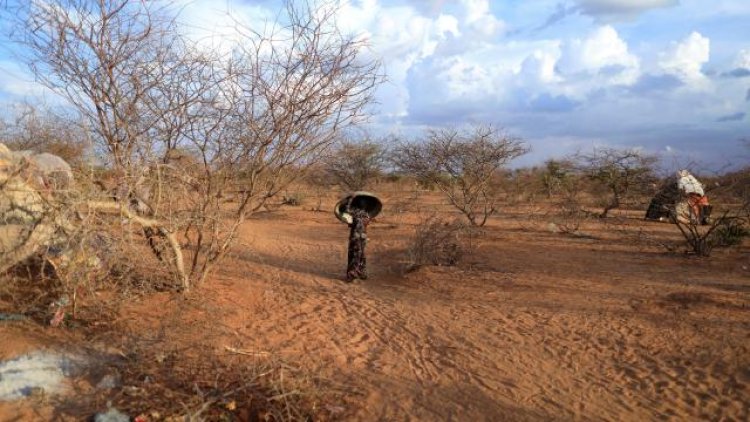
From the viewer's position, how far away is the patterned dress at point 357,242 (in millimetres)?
8742

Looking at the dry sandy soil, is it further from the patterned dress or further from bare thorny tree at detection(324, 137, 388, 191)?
bare thorny tree at detection(324, 137, 388, 191)

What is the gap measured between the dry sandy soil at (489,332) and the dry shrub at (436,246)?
29cm

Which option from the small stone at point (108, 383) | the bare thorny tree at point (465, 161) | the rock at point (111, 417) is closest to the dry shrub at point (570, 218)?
the bare thorny tree at point (465, 161)

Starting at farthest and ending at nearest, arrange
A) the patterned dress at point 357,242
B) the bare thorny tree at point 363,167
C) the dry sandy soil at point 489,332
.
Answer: the bare thorny tree at point 363,167 < the patterned dress at point 357,242 < the dry sandy soil at point 489,332

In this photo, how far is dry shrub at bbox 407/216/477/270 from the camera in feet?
31.2

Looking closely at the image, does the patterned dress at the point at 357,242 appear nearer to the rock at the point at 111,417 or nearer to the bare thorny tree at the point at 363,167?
the rock at the point at 111,417

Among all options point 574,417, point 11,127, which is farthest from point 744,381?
point 11,127

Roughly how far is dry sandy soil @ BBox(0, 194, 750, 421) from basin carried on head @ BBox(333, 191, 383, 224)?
110cm

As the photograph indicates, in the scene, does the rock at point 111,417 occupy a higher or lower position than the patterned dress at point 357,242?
lower

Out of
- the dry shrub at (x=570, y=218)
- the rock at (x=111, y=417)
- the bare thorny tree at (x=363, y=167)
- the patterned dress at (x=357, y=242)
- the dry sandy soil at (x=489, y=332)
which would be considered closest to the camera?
the rock at (x=111, y=417)

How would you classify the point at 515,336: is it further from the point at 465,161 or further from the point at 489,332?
the point at 465,161

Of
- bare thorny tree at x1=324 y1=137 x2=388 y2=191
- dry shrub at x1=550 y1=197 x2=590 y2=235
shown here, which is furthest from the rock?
bare thorny tree at x1=324 y1=137 x2=388 y2=191

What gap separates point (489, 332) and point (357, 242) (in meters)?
3.14

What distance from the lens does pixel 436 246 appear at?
9.67 metres
